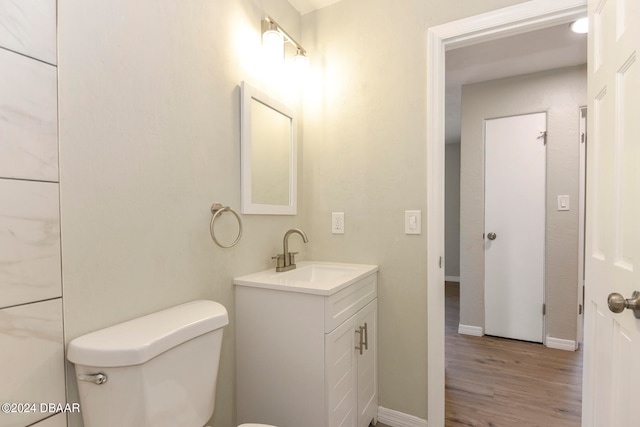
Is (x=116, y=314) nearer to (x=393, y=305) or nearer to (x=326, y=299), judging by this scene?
A: (x=326, y=299)

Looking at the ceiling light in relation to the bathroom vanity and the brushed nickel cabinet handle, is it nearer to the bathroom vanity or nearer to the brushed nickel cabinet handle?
the bathroom vanity

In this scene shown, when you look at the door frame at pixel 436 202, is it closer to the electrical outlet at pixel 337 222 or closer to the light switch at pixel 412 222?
the light switch at pixel 412 222

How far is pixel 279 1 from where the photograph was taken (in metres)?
1.75

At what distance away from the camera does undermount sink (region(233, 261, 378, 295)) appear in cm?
125

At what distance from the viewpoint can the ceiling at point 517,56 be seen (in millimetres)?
2160

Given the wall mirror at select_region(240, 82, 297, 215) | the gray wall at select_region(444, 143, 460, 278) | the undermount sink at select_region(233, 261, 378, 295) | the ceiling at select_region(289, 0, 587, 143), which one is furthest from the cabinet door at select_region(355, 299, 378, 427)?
the gray wall at select_region(444, 143, 460, 278)

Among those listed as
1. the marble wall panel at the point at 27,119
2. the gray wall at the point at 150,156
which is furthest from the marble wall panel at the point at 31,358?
the marble wall panel at the point at 27,119

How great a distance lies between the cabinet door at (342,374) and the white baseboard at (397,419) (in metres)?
0.32

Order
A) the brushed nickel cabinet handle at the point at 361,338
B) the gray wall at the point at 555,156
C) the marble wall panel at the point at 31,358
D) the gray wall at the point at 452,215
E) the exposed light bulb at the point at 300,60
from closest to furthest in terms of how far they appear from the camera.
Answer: the marble wall panel at the point at 31,358 → the brushed nickel cabinet handle at the point at 361,338 → the exposed light bulb at the point at 300,60 → the gray wall at the point at 555,156 → the gray wall at the point at 452,215

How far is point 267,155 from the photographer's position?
163 cm

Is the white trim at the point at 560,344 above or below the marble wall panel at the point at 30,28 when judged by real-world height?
below

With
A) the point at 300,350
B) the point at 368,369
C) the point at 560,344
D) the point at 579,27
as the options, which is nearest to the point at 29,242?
the point at 300,350

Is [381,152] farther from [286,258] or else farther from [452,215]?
[452,215]

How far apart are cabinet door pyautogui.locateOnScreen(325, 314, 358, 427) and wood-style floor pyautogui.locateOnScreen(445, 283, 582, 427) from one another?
70cm
